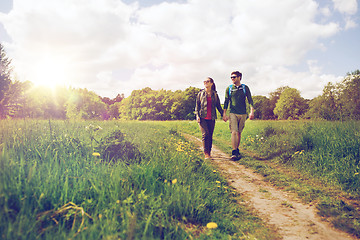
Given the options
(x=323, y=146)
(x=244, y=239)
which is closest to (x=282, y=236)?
(x=244, y=239)

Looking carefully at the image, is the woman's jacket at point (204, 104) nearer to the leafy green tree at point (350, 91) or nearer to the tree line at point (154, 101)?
the tree line at point (154, 101)

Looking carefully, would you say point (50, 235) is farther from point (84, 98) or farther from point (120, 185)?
point (84, 98)

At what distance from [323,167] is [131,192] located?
196 inches

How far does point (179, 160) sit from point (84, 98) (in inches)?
2481

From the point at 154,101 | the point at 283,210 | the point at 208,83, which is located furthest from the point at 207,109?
the point at 154,101

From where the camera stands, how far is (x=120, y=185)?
278 cm

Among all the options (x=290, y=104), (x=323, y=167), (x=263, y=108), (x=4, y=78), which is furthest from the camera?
(x=263, y=108)

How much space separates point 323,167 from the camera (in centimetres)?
523

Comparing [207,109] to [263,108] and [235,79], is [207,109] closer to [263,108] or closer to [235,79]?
[235,79]

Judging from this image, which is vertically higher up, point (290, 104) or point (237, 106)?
point (290, 104)

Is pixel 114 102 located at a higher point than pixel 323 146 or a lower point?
higher

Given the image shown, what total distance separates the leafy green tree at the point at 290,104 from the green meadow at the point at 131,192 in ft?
192

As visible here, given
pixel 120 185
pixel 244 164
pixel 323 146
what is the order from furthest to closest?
pixel 244 164, pixel 323 146, pixel 120 185

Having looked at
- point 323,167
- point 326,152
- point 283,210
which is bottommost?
point 283,210
